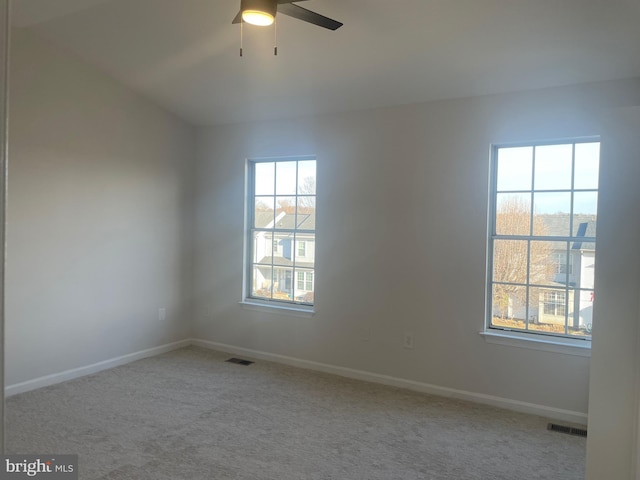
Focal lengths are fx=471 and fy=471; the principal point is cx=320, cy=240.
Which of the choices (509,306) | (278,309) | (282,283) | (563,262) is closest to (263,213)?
(282,283)

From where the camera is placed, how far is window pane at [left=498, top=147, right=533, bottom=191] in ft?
12.2

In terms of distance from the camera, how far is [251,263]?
17.0 feet

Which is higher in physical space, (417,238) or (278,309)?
(417,238)

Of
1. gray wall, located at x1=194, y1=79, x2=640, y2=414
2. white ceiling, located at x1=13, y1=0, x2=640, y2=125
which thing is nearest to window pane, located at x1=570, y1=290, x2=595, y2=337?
gray wall, located at x1=194, y1=79, x2=640, y2=414

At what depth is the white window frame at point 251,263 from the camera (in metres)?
4.77

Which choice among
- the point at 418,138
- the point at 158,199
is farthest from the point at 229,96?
the point at 418,138

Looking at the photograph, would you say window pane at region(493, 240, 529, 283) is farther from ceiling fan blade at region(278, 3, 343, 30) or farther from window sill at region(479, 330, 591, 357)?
ceiling fan blade at region(278, 3, 343, 30)

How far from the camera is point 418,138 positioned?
4074mm

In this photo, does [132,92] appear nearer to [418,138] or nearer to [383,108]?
[383,108]

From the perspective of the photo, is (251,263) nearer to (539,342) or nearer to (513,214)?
(513,214)

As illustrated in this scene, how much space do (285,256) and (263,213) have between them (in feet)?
1.77

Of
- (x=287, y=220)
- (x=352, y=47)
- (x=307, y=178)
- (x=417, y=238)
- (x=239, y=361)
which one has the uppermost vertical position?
(x=352, y=47)

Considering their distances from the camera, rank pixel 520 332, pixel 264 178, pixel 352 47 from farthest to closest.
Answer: pixel 264 178 < pixel 520 332 < pixel 352 47

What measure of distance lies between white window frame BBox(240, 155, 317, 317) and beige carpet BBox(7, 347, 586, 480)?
30.4 inches
